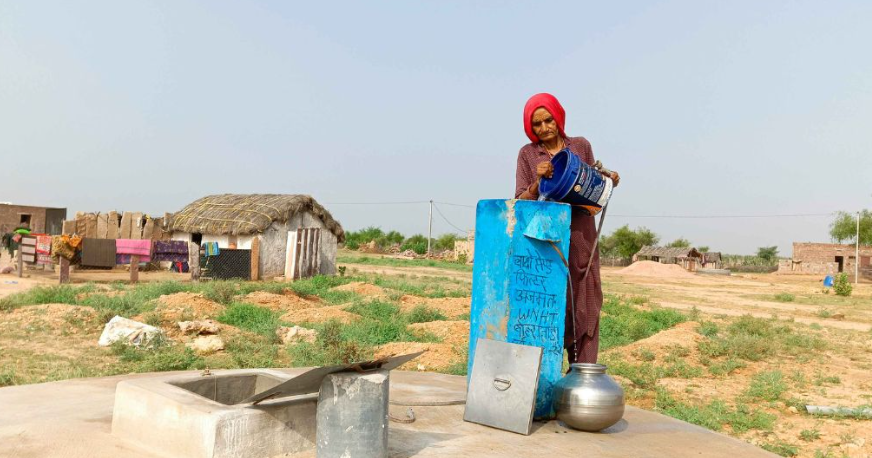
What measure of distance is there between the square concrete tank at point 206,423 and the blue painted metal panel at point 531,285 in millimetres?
1152

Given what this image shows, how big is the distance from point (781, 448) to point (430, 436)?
3.22 metres

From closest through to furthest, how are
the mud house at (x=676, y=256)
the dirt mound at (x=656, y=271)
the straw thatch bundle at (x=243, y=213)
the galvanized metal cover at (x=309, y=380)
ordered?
1. the galvanized metal cover at (x=309, y=380)
2. the straw thatch bundle at (x=243, y=213)
3. the dirt mound at (x=656, y=271)
4. the mud house at (x=676, y=256)

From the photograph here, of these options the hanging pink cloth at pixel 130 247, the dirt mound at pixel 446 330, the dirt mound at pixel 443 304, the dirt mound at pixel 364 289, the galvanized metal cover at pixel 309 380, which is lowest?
the dirt mound at pixel 446 330

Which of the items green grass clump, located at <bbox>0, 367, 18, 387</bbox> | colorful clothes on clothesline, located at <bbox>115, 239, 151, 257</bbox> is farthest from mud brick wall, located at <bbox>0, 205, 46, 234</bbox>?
green grass clump, located at <bbox>0, 367, 18, 387</bbox>

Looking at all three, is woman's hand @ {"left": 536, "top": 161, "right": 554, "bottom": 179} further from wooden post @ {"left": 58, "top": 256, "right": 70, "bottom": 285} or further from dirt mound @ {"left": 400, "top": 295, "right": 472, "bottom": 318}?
wooden post @ {"left": 58, "top": 256, "right": 70, "bottom": 285}

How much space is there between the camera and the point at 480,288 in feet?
12.7

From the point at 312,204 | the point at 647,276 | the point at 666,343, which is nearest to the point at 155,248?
the point at 312,204

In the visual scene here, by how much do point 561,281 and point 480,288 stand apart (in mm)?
464

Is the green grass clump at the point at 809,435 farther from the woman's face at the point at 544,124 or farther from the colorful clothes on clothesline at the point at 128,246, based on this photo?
the colorful clothes on clothesline at the point at 128,246

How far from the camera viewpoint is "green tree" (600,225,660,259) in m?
58.2

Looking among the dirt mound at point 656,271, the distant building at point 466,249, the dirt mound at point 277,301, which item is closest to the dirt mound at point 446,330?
the dirt mound at point 277,301

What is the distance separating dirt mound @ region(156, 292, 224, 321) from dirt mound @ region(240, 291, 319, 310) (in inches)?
34.3

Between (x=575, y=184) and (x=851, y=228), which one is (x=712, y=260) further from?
(x=575, y=184)

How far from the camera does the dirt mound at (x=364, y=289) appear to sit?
47.2 feet
